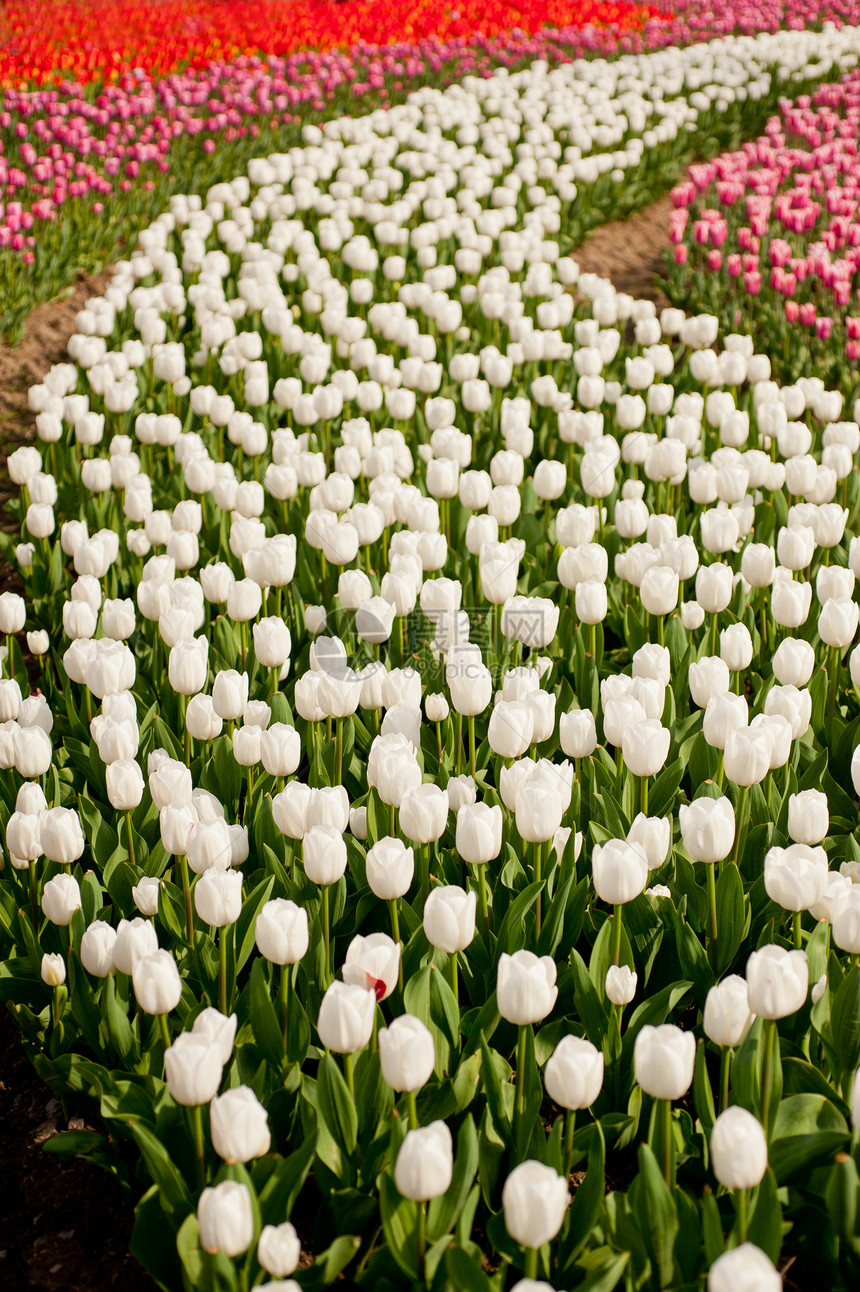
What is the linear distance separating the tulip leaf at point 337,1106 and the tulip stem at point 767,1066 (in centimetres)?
70

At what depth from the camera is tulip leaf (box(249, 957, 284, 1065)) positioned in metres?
2.31

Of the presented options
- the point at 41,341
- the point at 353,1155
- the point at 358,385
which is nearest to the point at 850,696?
the point at 353,1155

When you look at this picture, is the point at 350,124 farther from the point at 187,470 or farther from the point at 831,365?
the point at 187,470

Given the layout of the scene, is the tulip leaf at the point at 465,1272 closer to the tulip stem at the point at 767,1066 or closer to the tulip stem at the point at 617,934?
the tulip stem at the point at 767,1066

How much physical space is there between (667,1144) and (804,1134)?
239mm

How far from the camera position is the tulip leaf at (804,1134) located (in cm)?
200

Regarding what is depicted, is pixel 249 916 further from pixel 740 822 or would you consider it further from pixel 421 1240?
pixel 740 822

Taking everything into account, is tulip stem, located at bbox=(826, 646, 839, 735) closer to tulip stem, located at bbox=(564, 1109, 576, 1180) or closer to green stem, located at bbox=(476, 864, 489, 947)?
green stem, located at bbox=(476, 864, 489, 947)

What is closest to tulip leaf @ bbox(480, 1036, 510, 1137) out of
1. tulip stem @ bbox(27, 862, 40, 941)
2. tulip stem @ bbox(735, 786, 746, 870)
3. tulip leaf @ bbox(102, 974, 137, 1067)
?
tulip leaf @ bbox(102, 974, 137, 1067)

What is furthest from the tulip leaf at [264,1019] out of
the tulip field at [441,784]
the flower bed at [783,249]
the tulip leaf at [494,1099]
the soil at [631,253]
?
the soil at [631,253]

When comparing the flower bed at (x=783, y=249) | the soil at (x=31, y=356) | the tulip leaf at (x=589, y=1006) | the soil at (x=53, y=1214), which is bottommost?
the soil at (x=53, y=1214)

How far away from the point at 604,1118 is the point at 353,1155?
1.56 feet

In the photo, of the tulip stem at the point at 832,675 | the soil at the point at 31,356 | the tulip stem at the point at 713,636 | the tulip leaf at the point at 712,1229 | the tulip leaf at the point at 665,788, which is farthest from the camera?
the soil at the point at 31,356

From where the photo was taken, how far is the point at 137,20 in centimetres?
1653
